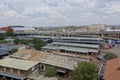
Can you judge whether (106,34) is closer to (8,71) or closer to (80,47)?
(80,47)

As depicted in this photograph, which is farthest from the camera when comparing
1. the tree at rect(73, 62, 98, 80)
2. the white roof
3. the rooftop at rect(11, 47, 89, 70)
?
the rooftop at rect(11, 47, 89, 70)

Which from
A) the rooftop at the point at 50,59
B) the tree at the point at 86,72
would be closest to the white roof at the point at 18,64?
the rooftop at the point at 50,59

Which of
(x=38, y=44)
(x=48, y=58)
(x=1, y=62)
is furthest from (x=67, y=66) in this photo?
(x=38, y=44)

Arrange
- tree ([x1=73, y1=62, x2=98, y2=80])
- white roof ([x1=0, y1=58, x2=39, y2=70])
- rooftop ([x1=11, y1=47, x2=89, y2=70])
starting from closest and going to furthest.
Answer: tree ([x1=73, y1=62, x2=98, y2=80])
white roof ([x1=0, y1=58, x2=39, y2=70])
rooftop ([x1=11, y1=47, x2=89, y2=70])

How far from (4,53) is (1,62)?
38.7 ft

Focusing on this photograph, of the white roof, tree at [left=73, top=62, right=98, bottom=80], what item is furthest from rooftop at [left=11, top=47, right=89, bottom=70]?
tree at [left=73, top=62, right=98, bottom=80]

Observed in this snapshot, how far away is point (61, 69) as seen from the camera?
2784 centimetres

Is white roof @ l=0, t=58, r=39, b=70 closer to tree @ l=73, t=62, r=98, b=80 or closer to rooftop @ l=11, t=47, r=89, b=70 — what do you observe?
rooftop @ l=11, t=47, r=89, b=70

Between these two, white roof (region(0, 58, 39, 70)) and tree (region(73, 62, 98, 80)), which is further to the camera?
white roof (region(0, 58, 39, 70))

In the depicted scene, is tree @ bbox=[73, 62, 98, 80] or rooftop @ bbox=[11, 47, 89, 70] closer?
tree @ bbox=[73, 62, 98, 80]

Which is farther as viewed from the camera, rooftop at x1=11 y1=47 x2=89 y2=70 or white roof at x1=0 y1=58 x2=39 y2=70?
rooftop at x1=11 y1=47 x2=89 y2=70

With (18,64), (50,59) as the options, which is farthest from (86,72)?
(18,64)

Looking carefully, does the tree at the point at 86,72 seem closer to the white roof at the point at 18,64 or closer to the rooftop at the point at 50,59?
the rooftop at the point at 50,59

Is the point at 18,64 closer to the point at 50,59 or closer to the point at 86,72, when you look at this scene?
the point at 50,59
